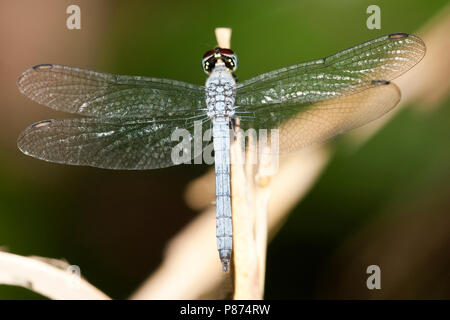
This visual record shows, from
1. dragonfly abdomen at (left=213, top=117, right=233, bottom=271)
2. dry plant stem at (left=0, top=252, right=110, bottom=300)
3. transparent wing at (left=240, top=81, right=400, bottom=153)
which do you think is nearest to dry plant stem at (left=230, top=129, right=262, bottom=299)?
dragonfly abdomen at (left=213, top=117, right=233, bottom=271)

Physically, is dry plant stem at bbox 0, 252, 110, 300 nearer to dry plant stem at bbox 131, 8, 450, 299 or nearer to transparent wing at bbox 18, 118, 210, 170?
dry plant stem at bbox 131, 8, 450, 299

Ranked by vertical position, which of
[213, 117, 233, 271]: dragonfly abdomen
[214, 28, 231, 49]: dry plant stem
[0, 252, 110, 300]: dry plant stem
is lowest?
[0, 252, 110, 300]: dry plant stem

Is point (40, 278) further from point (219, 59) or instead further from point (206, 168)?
point (219, 59)

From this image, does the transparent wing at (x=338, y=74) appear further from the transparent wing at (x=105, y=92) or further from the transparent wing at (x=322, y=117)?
the transparent wing at (x=105, y=92)

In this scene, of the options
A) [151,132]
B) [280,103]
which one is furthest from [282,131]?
[151,132]

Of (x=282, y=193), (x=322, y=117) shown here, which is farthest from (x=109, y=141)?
(x=322, y=117)

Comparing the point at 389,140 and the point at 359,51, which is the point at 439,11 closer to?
the point at 359,51
